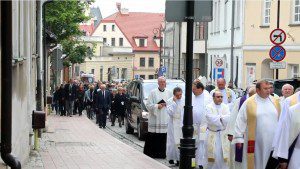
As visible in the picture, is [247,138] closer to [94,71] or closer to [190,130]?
[190,130]

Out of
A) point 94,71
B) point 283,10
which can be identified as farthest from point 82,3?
point 94,71

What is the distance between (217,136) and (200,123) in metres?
1.25

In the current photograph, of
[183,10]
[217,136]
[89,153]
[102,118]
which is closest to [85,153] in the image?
[89,153]

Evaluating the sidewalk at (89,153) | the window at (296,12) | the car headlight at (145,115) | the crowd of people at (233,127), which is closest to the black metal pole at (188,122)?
the crowd of people at (233,127)

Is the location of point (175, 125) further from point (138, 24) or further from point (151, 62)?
point (138, 24)

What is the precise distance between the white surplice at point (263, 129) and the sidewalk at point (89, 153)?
2929 millimetres

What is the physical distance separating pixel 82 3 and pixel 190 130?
41.8 meters

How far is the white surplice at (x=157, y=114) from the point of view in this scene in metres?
17.1

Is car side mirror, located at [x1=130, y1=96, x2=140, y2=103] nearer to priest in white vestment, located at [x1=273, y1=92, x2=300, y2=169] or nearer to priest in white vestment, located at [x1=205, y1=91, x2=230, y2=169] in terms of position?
priest in white vestment, located at [x1=205, y1=91, x2=230, y2=169]

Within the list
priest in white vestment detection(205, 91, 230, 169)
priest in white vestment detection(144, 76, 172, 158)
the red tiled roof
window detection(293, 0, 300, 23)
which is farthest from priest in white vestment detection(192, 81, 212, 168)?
the red tiled roof

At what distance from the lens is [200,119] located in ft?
49.1

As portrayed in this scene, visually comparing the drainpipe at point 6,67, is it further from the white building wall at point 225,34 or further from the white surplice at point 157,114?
the white building wall at point 225,34

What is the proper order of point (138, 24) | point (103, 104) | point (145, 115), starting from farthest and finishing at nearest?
point (138, 24) → point (103, 104) → point (145, 115)

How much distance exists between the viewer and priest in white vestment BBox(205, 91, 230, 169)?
1360 centimetres
